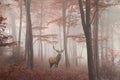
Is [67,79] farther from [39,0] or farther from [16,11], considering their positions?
[16,11]

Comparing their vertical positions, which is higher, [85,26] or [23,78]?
[85,26]

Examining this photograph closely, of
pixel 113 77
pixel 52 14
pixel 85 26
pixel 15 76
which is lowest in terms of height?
pixel 113 77

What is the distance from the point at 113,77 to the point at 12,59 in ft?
31.2

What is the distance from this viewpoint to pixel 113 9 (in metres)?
36.2

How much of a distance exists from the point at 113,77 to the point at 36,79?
8.13 meters

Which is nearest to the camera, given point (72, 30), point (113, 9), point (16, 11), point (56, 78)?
point (56, 78)

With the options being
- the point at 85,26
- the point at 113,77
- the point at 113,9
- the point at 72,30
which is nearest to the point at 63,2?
the point at 113,77

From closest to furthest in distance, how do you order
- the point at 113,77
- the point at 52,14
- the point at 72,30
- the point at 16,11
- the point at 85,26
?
the point at 85,26, the point at 113,77, the point at 52,14, the point at 16,11, the point at 72,30

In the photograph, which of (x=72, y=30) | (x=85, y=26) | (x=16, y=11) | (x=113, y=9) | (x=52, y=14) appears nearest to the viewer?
(x=85, y=26)

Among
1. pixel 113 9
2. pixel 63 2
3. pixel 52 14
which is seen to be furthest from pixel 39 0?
pixel 113 9

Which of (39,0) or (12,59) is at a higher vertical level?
(39,0)

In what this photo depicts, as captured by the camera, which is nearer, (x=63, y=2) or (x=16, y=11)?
(x=63, y=2)

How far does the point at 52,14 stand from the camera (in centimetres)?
3241

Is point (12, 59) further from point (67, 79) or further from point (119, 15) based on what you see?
point (119, 15)
